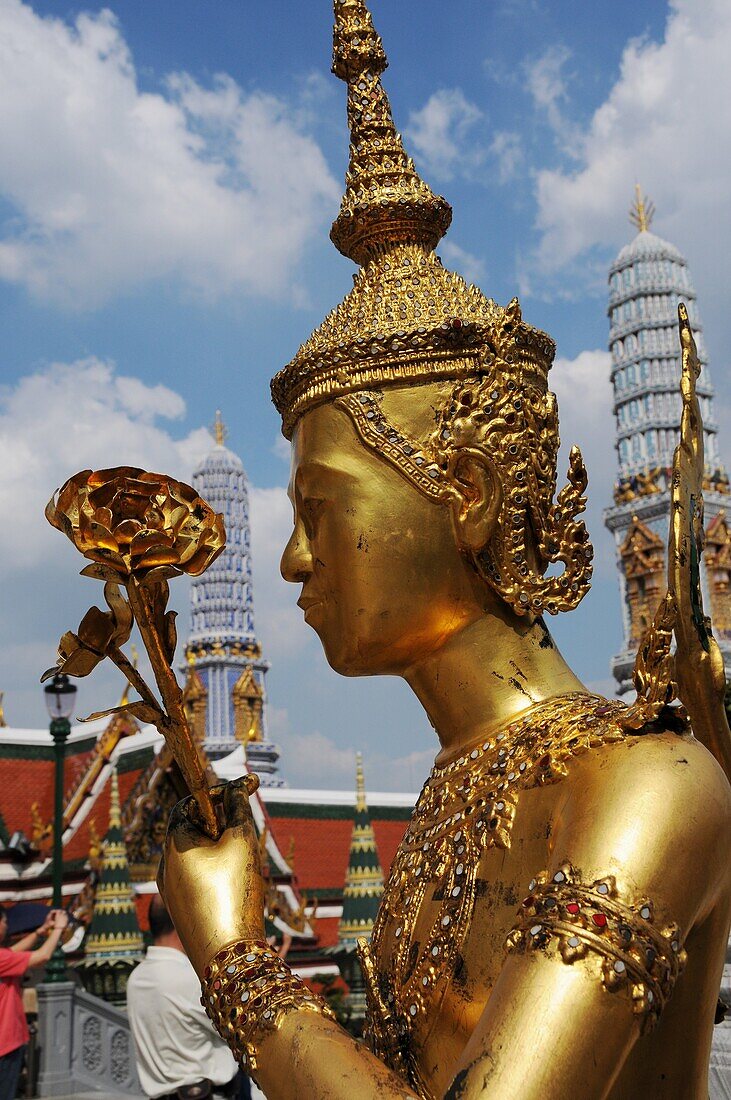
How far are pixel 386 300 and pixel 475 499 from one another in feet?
1.86

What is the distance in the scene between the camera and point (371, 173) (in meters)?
2.97

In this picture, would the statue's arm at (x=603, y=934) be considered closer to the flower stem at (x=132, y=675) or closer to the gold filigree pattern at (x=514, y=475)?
the gold filigree pattern at (x=514, y=475)

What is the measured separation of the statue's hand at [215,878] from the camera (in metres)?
2.34

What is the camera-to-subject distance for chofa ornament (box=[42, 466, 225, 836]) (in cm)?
221

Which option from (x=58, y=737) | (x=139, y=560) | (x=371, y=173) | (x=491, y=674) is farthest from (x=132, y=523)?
(x=58, y=737)

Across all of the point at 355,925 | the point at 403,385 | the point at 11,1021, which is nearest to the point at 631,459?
the point at 355,925

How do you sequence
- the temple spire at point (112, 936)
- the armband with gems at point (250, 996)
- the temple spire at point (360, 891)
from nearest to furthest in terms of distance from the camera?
1. the armband with gems at point (250, 996)
2. the temple spire at point (112, 936)
3. the temple spire at point (360, 891)

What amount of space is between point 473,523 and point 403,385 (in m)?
0.37

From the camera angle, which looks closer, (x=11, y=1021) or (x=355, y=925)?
(x=11, y=1021)

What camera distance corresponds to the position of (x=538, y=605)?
2518mm

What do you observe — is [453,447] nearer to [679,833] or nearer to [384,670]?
[384,670]

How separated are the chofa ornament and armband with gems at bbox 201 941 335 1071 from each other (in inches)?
13.7

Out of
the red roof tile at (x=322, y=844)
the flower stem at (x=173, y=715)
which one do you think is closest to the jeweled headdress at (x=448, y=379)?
the flower stem at (x=173, y=715)

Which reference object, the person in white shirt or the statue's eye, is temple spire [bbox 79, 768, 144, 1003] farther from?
the statue's eye
